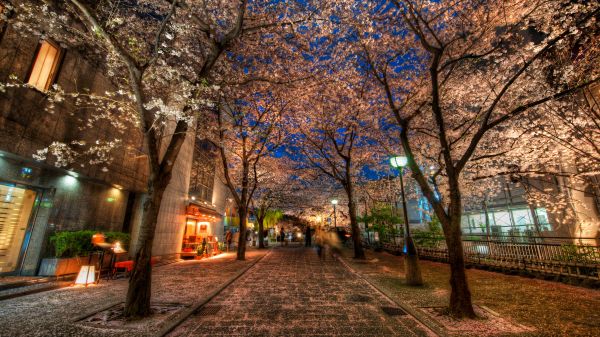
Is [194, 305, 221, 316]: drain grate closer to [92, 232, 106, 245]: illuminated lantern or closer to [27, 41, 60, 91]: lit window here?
[92, 232, 106, 245]: illuminated lantern

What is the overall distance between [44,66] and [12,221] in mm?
5875

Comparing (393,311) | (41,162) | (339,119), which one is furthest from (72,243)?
(339,119)

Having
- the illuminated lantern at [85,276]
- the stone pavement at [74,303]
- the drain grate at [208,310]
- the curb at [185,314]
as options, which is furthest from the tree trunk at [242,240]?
the drain grate at [208,310]

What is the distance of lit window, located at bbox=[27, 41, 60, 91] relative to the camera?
846 centimetres

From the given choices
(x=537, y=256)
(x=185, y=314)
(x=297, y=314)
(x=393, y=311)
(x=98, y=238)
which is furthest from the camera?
(x=537, y=256)

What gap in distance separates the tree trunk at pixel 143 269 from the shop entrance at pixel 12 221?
23.9 feet

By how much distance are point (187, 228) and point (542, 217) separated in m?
29.2

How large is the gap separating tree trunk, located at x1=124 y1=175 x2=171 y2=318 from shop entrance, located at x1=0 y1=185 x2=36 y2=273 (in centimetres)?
728

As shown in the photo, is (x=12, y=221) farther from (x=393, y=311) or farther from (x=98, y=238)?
(x=393, y=311)

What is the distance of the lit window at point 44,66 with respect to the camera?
27.8 ft

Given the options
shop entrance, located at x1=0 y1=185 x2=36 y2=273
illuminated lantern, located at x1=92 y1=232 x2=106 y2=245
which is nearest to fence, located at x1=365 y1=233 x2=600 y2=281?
illuminated lantern, located at x1=92 y1=232 x2=106 y2=245

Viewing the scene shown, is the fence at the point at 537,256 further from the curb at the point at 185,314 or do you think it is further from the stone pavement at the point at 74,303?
the stone pavement at the point at 74,303

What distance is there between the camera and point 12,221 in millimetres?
8773

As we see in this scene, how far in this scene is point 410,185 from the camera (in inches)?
1302
